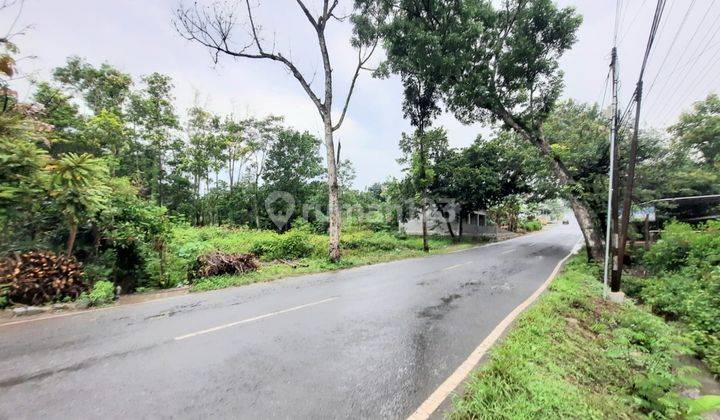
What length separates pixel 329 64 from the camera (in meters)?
15.0

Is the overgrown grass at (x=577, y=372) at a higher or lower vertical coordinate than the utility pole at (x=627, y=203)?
lower

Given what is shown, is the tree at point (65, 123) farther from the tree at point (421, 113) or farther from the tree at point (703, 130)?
the tree at point (703, 130)

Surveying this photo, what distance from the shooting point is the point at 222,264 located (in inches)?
443

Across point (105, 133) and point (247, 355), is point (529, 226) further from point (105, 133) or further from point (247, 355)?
point (247, 355)

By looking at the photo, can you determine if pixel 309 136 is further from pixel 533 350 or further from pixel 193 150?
pixel 533 350

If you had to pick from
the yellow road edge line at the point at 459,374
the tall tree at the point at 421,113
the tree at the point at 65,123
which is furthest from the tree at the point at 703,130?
the tree at the point at 65,123

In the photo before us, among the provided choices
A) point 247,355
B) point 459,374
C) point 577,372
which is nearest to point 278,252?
point 247,355

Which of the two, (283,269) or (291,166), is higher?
(291,166)

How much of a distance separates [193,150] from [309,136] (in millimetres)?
11801

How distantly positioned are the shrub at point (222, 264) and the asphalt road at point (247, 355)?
248cm

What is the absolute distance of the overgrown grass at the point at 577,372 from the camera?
3.20 metres

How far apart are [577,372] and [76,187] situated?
1114 cm

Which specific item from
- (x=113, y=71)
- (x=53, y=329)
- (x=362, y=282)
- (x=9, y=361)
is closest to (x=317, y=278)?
(x=362, y=282)

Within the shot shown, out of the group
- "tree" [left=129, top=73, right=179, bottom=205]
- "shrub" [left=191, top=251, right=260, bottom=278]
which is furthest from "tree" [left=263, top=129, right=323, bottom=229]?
"shrub" [left=191, top=251, right=260, bottom=278]
